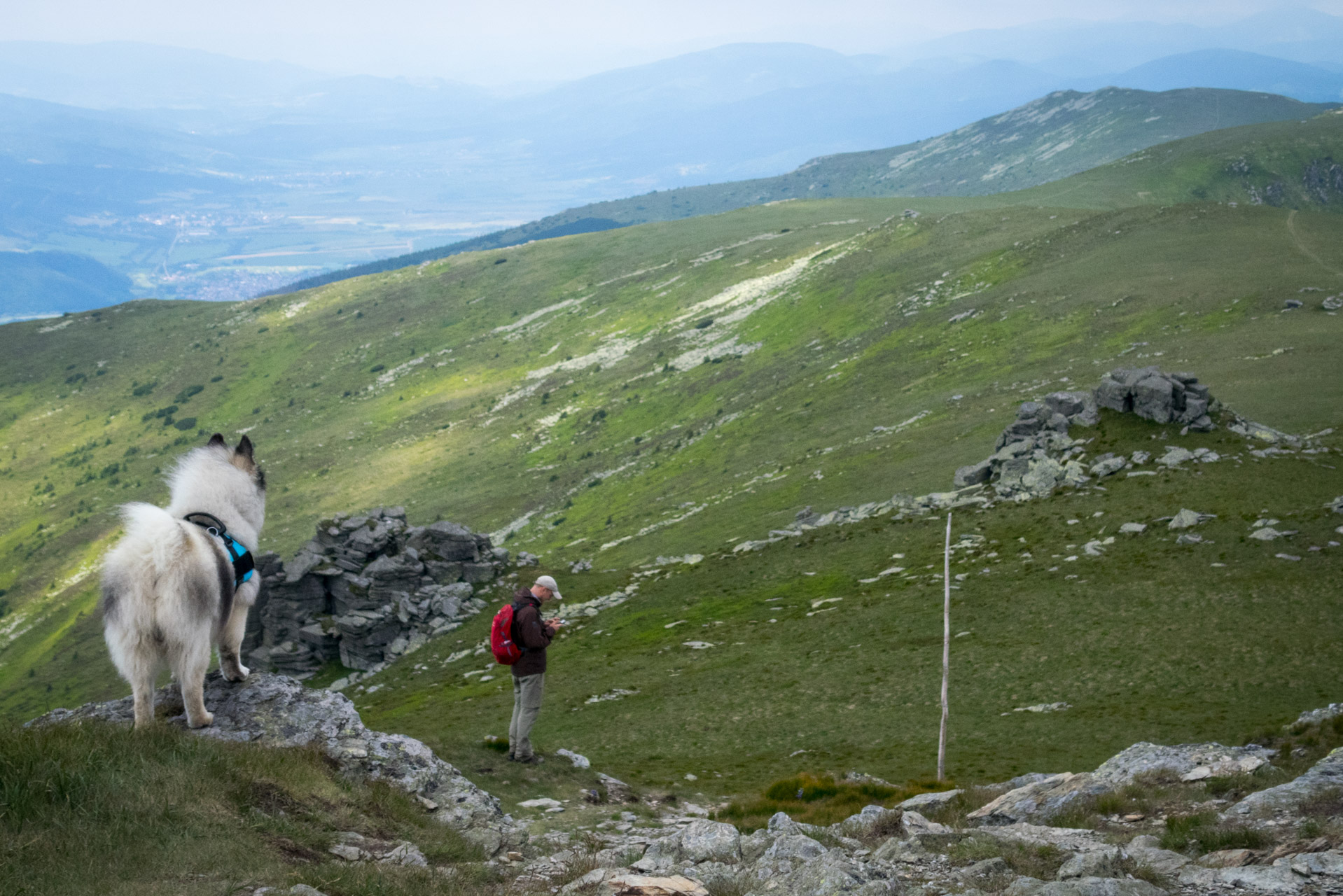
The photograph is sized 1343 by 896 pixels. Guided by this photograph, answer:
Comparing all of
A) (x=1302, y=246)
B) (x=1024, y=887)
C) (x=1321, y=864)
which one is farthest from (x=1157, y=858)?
(x=1302, y=246)

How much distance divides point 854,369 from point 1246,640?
210ft

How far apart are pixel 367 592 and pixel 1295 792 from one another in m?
47.1

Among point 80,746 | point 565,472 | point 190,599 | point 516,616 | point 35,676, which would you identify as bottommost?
point 35,676

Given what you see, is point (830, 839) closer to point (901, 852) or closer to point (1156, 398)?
point (901, 852)

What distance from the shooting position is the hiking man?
1639cm

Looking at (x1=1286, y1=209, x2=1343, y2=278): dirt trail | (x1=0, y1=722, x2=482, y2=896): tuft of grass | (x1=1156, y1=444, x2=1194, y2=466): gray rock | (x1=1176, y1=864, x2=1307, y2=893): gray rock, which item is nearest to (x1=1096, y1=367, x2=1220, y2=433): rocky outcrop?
(x1=1156, y1=444, x2=1194, y2=466): gray rock

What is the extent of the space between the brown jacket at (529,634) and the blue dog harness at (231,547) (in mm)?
5477

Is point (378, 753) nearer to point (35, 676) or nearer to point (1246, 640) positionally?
point (1246, 640)

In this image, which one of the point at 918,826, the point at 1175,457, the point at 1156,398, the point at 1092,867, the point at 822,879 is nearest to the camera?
the point at 822,879

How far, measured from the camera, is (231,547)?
11.8 m

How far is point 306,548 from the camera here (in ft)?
173

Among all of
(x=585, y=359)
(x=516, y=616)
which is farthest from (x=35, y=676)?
(x=516, y=616)

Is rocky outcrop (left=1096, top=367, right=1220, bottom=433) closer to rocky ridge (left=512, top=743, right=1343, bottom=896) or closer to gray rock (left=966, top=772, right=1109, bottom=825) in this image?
rocky ridge (left=512, top=743, right=1343, bottom=896)

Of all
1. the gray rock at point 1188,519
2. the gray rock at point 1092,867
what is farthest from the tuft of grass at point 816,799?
the gray rock at point 1188,519
